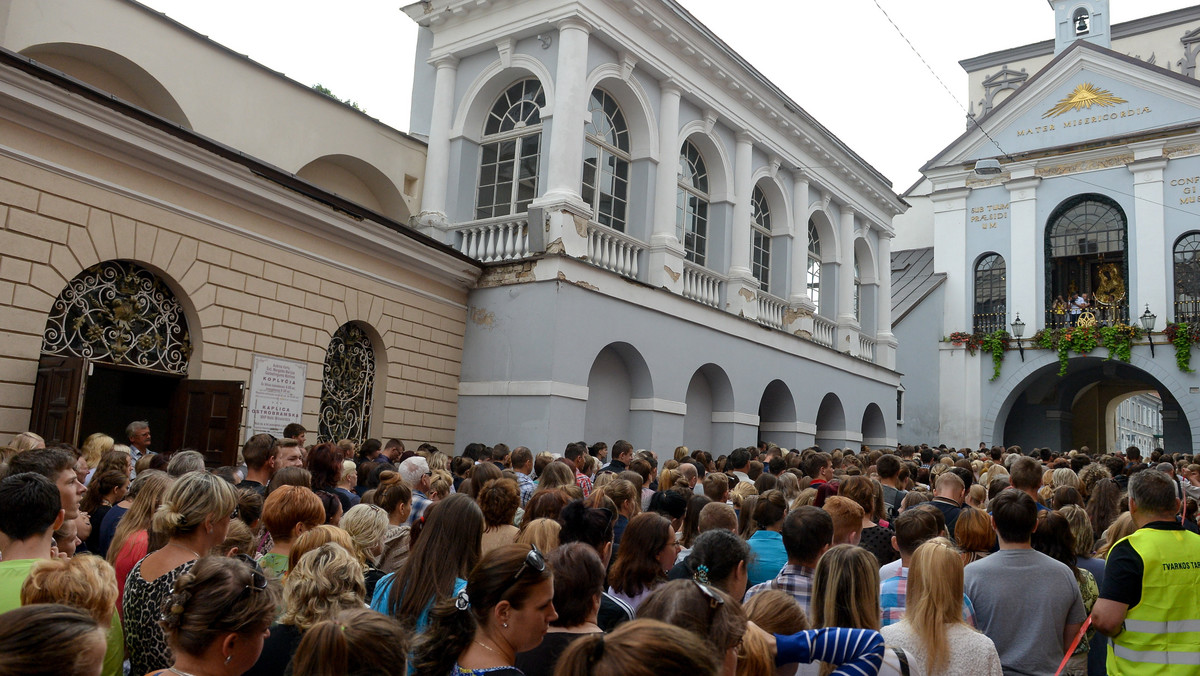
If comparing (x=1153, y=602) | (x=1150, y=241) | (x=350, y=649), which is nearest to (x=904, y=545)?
(x=1153, y=602)

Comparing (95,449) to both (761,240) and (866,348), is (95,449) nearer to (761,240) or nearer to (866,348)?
(761,240)

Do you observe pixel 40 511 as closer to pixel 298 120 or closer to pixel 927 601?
pixel 927 601

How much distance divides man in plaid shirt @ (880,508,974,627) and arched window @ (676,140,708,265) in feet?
46.5

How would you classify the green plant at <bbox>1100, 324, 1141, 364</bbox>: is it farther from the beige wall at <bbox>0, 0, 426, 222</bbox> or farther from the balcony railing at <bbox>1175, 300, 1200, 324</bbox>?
the beige wall at <bbox>0, 0, 426, 222</bbox>

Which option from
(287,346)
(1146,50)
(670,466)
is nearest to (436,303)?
(287,346)

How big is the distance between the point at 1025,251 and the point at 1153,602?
2743cm

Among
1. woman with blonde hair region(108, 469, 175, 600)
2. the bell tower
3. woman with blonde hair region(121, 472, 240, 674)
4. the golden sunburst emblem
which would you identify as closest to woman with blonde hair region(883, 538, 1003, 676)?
woman with blonde hair region(121, 472, 240, 674)

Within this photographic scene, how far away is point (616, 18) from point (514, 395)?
7.42 meters

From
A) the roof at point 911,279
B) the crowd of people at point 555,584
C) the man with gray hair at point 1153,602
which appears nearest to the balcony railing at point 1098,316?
the roof at point 911,279

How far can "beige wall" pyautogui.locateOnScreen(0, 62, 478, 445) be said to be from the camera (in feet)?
29.7

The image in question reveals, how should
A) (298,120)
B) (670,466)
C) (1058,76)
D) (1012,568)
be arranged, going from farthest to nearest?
(1058,76)
(298,120)
(670,466)
(1012,568)

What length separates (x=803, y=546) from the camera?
4.34m

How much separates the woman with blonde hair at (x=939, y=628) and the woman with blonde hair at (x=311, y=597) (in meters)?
2.24

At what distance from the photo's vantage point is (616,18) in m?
16.0
